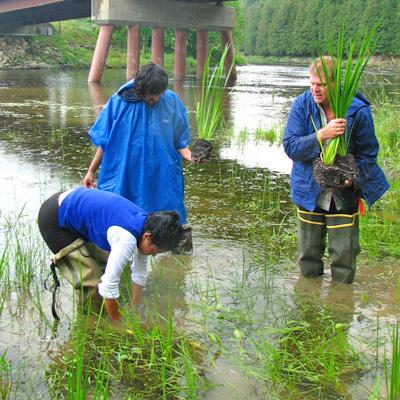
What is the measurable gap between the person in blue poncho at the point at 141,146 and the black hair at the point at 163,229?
1158 mm

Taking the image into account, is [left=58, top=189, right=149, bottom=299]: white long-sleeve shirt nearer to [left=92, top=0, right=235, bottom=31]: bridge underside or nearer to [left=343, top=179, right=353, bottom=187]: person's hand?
[left=343, top=179, right=353, bottom=187]: person's hand

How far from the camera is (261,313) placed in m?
3.99

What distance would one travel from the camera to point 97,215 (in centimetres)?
348

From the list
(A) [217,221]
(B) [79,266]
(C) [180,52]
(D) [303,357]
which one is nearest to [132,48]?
(C) [180,52]

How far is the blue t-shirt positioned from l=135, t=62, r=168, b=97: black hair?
2.96 feet

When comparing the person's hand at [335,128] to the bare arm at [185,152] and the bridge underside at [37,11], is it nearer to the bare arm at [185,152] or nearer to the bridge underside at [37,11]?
the bare arm at [185,152]

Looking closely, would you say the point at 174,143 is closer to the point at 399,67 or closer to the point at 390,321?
the point at 390,321

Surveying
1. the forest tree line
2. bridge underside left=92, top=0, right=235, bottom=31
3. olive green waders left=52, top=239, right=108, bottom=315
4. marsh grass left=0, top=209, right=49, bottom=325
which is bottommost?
marsh grass left=0, top=209, right=49, bottom=325

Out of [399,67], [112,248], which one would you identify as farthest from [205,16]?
[112,248]

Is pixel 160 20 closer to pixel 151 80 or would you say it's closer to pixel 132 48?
pixel 132 48

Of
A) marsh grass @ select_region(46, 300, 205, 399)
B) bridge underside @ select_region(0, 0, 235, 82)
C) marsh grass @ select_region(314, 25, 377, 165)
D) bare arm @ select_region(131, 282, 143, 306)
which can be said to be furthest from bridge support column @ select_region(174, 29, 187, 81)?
marsh grass @ select_region(46, 300, 205, 399)

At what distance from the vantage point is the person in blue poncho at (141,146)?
4.39m

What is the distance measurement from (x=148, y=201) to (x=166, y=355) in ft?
5.06

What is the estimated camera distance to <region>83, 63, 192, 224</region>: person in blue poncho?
4.39m
